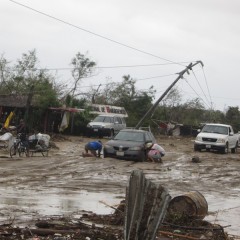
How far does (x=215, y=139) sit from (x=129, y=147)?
420 inches

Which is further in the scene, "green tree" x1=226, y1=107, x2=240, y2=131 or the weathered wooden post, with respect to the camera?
"green tree" x1=226, y1=107, x2=240, y2=131

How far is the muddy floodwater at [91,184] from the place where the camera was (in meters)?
11.6

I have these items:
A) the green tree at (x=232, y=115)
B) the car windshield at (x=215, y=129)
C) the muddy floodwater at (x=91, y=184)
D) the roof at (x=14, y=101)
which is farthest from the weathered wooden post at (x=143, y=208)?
the green tree at (x=232, y=115)

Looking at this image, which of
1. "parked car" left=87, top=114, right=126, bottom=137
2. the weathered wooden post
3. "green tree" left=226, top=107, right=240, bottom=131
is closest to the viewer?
the weathered wooden post

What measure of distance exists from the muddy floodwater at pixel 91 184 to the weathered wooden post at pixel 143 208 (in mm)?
3762

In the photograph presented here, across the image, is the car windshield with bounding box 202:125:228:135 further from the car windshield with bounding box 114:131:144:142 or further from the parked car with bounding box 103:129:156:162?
the car windshield with bounding box 114:131:144:142

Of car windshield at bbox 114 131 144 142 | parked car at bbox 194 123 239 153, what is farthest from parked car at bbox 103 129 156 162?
parked car at bbox 194 123 239 153

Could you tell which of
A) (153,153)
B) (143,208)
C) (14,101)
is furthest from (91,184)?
(14,101)

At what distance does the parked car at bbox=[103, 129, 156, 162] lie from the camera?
24891 mm

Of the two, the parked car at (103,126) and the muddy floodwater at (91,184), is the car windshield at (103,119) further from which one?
the muddy floodwater at (91,184)

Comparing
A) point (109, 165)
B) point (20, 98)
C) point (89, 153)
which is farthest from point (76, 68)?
point (109, 165)

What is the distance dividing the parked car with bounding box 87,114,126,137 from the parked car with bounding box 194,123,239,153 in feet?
41.0

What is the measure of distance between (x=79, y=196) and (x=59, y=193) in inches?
26.2

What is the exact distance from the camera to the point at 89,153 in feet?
88.1
